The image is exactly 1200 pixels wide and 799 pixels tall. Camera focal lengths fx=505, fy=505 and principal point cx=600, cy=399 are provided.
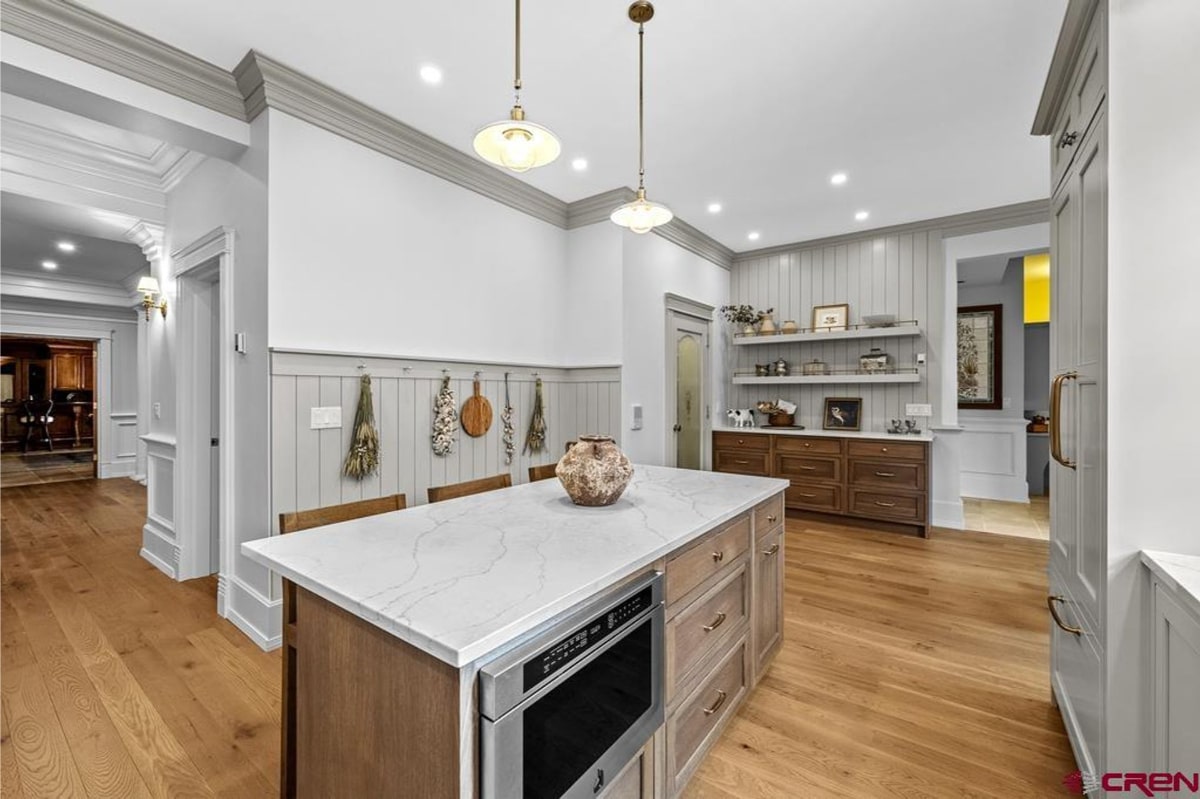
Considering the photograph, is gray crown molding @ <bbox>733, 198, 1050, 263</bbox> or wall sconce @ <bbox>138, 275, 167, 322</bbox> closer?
wall sconce @ <bbox>138, 275, 167, 322</bbox>

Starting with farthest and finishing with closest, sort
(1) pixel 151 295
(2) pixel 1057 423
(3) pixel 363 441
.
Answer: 1. (1) pixel 151 295
2. (3) pixel 363 441
3. (2) pixel 1057 423

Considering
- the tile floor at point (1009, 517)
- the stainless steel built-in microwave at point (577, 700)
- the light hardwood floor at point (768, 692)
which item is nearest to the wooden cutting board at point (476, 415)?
the light hardwood floor at point (768, 692)

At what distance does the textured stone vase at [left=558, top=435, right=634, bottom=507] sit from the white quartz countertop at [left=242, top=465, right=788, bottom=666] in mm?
48

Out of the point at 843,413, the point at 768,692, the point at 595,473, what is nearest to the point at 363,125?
the point at 595,473

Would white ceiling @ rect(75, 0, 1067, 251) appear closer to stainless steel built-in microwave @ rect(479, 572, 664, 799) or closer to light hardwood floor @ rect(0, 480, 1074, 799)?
stainless steel built-in microwave @ rect(479, 572, 664, 799)

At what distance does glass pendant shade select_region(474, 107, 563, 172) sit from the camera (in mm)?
1693

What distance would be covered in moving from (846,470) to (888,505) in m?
0.45

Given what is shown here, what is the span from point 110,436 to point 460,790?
9.75 meters

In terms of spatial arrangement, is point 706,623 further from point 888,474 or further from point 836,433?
point 836,433

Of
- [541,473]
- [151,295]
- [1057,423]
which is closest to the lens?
[1057,423]

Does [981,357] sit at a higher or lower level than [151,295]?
lower

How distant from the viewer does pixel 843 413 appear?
17.2 ft

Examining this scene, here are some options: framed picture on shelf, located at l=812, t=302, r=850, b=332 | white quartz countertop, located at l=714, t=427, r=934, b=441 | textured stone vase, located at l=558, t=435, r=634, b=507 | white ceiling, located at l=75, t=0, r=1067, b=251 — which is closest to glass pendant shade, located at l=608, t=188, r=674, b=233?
white ceiling, located at l=75, t=0, r=1067, b=251

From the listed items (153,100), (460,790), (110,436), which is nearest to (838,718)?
(460,790)
